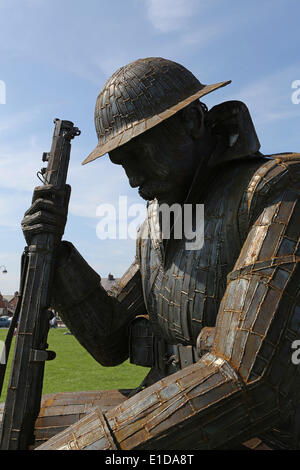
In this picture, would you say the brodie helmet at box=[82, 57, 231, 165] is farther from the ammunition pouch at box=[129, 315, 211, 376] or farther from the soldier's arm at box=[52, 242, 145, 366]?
the ammunition pouch at box=[129, 315, 211, 376]

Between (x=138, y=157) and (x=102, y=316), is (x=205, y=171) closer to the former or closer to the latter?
(x=138, y=157)

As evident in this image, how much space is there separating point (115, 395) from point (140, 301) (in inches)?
26.4

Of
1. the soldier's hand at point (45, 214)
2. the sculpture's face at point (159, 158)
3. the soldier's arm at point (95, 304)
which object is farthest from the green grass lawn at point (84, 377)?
the sculpture's face at point (159, 158)

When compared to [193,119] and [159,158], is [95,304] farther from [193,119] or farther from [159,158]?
[193,119]

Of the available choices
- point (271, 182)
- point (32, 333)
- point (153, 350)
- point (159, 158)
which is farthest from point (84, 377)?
point (271, 182)

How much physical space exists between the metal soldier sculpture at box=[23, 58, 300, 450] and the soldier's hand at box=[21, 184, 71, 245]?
1 cm

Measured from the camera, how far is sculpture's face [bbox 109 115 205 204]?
2.30 m

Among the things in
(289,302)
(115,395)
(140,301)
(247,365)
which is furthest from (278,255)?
(115,395)

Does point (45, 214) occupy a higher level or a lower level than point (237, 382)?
higher

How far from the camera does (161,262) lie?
8.73 feet

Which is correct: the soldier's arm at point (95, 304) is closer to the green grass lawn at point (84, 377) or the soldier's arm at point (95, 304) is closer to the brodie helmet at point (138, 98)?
the brodie helmet at point (138, 98)

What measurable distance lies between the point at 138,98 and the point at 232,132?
1.78 ft

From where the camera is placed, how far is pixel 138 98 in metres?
2.25

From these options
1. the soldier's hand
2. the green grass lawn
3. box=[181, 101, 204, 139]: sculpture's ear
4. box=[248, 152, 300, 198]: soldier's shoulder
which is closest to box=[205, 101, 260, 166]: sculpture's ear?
box=[181, 101, 204, 139]: sculpture's ear
